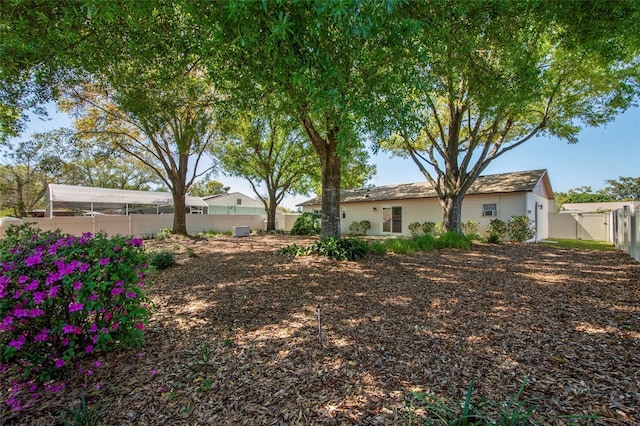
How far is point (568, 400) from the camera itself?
213 cm

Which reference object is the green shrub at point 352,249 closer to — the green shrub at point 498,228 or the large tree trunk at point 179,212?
the green shrub at point 498,228

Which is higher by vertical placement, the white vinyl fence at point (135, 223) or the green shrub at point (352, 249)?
the white vinyl fence at point (135, 223)

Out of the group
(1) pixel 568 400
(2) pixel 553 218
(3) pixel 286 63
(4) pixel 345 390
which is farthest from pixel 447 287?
(2) pixel 553 218

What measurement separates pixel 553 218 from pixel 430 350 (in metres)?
18.7

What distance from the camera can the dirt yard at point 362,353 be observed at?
2.16 meters

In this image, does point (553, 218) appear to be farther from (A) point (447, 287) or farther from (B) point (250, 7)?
(B) point (250, 7)

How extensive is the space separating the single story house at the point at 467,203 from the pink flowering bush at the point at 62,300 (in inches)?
586

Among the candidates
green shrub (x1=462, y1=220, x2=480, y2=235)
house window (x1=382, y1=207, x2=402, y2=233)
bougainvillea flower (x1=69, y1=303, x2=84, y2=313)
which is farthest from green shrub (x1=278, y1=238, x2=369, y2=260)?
house window (x1=382, y1=207, x2=402, y2=233)

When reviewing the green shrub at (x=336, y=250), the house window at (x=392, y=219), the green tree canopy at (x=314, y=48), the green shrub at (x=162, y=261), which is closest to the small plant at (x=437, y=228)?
the house window at (x=392, y=219)

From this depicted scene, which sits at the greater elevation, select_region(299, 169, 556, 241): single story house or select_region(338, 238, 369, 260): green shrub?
select_region(299, 169, 556, 241): single story house

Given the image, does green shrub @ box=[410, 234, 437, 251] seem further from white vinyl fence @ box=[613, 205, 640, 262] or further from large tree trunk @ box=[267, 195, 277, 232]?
large tree trunk @ box=[267, 195, 277, 232]

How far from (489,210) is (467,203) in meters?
1.09

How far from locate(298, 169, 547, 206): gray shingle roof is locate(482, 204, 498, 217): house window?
2.48ft

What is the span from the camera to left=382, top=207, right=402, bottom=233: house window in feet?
57.3
